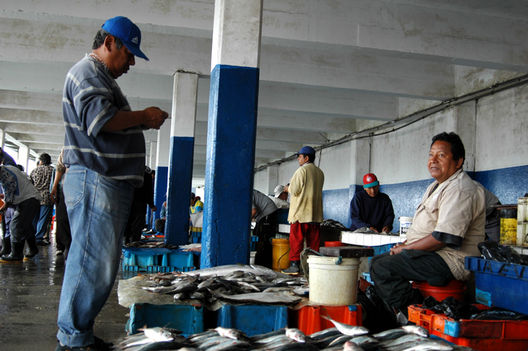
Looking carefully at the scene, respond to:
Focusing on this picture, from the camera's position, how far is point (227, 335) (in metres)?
2.73

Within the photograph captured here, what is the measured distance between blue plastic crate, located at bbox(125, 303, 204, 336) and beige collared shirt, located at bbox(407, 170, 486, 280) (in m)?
1.93

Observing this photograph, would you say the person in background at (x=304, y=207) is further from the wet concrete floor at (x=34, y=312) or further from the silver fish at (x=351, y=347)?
the silver fish at (x=351, y=347)

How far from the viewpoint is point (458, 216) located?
3764 mm

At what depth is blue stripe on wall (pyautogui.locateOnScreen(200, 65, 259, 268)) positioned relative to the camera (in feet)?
17.2

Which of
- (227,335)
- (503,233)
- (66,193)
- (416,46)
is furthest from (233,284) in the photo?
(416,46)

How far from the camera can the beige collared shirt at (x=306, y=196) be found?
792 centimetres

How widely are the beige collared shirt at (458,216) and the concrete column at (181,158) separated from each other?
7.03 meters

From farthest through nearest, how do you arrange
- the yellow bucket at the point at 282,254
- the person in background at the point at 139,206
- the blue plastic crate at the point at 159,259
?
the person in background at the point at 139,206
the yellow bucket at the point at 282,254
the blue plastic crate at the point at 159,259

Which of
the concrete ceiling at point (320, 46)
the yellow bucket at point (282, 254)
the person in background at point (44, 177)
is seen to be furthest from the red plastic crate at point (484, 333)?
the person in background at point (44, 177)

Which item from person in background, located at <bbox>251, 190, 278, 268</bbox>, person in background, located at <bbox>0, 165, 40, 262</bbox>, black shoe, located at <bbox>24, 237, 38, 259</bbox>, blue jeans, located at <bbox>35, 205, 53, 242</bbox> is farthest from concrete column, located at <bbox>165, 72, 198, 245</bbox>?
person in background, located at <bbox>0, 165, 40, 262</bbox>

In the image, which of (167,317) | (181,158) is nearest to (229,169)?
(167,317)

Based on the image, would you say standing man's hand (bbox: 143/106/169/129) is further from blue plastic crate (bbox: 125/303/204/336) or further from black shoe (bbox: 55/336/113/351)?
black shoe (bbox: 55/336/113/351)

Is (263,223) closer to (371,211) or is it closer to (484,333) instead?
(371,211)

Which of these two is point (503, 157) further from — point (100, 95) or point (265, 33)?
point (100, 95)
